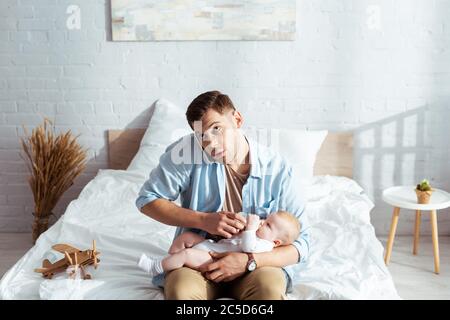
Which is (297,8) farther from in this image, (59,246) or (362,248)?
(59,246)

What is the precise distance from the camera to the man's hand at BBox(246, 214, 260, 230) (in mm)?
1992

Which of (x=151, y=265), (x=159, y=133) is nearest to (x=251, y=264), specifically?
(x=151, y=265)

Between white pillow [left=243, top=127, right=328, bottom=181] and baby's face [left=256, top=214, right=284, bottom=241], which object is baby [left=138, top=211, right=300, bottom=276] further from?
white pillow [left=243, top=127, right=328, bottom=181]

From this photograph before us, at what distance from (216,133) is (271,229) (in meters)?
0.38

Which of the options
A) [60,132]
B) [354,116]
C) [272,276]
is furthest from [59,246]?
[354,116]

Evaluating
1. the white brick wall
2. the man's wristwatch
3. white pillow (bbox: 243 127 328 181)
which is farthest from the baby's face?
the white brick wall

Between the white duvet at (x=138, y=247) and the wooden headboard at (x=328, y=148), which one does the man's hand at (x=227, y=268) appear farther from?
the wooden headboard at (x=328, y=148)

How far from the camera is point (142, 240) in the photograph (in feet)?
8.38

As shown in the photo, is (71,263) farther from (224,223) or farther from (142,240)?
(224,223)

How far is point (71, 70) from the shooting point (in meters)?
3.66

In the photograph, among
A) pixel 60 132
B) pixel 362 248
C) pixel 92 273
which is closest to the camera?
pixel 92 273
